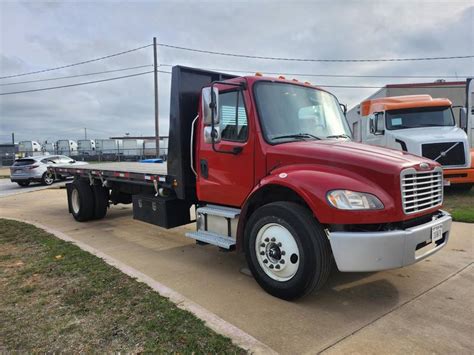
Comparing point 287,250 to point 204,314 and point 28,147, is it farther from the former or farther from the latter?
point 28,147

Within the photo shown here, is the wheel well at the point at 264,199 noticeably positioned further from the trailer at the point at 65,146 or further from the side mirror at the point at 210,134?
the trailer at the point at 65,146

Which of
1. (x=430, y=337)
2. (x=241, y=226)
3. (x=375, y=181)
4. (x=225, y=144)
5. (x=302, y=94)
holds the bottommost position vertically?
(x=430, y=337)

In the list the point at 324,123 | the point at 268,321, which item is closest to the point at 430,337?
the point at 268,321

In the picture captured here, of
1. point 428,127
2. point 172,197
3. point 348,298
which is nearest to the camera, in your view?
point 348,298

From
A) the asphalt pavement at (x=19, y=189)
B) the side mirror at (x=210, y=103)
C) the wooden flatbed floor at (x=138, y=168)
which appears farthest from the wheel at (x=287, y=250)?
the asphalt pavement at (x=19, y=189)

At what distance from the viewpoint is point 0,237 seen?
730 cm

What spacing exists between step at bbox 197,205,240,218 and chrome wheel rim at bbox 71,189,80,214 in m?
4.73

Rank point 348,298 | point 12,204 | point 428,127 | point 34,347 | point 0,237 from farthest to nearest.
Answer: point 12,204 < point 428,127 < point 0,237 < point 348,298 < point 34,347

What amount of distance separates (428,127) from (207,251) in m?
8.13

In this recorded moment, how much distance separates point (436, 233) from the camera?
3.99 metres

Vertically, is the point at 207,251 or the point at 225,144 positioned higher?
the point at 225,144

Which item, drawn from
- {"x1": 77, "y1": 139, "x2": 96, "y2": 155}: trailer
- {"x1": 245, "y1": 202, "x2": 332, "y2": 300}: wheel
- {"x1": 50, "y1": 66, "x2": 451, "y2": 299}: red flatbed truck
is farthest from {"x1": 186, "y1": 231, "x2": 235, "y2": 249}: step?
{"x1": 77, "y1": 139, "x2": 96, "y2": 155}: trailer

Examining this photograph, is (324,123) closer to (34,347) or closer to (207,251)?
(207,251)

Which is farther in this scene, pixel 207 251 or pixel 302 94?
pixel 207 251
